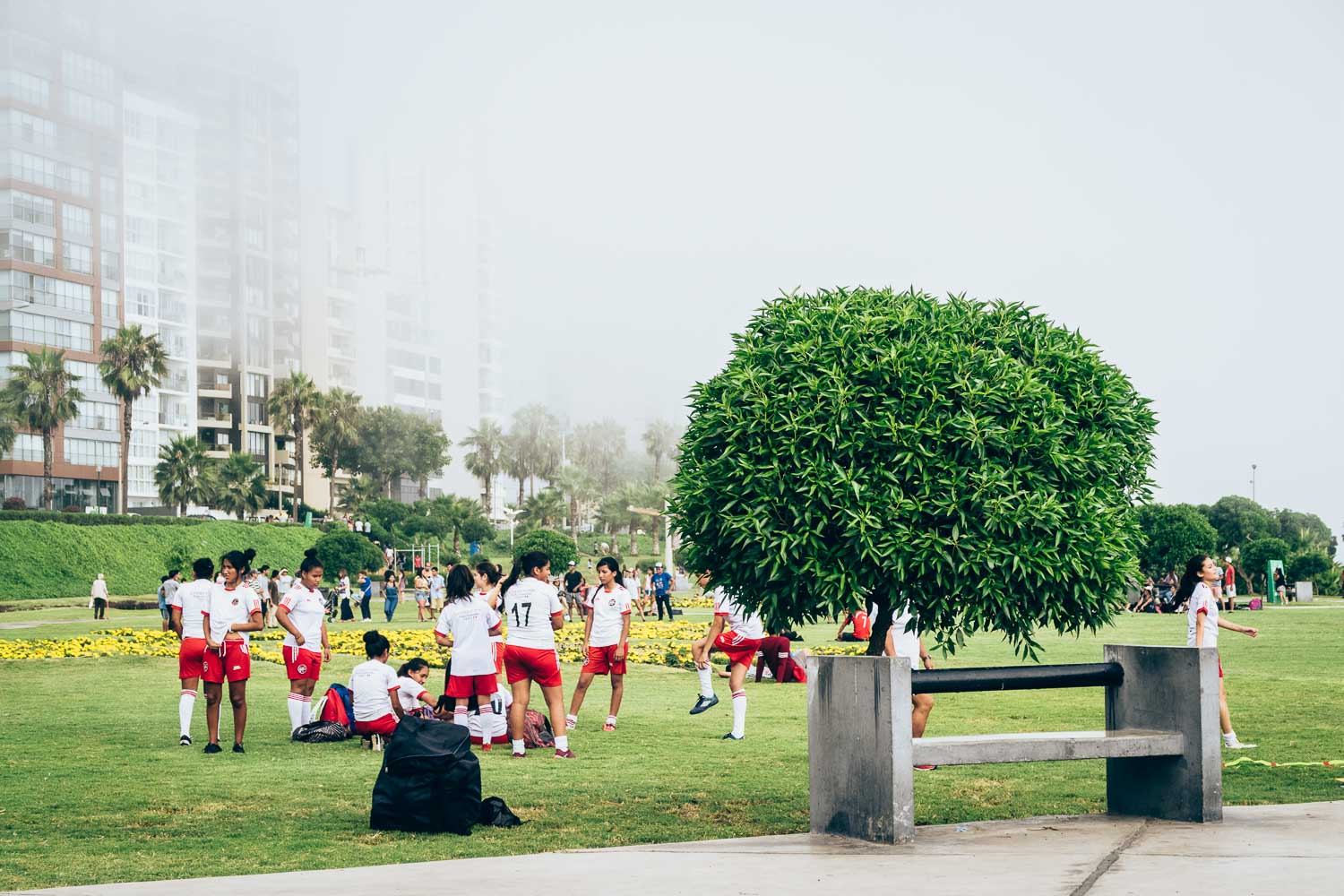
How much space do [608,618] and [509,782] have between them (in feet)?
13.1

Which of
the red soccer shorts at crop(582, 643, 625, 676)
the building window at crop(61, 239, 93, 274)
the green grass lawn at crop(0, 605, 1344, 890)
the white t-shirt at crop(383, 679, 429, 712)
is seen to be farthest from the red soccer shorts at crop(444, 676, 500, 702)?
the building window at crop(61, 239, 93, 274)

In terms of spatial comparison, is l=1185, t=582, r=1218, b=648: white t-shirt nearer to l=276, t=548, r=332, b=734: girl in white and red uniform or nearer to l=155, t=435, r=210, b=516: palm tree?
l=276, t=548, r=332, b=734: girl in white and red uniform

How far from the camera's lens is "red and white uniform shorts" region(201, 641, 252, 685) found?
13.4m

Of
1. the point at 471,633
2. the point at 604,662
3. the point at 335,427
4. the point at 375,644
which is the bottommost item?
the point at 604,662

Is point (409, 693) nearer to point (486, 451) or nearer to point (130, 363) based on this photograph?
point (130, 363)

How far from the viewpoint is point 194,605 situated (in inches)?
532

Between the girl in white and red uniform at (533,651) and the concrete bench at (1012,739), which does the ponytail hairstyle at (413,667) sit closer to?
the girl in white and red uniform at (533,651)

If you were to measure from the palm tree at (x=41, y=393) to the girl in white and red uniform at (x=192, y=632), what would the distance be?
7758 centimetres

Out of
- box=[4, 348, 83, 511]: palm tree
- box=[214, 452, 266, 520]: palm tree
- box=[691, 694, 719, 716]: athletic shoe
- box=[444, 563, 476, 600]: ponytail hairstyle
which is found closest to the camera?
box=[444, 563, 476, 600]: ponytail hairstyle

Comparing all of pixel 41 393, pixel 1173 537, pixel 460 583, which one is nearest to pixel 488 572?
pixel 460 583

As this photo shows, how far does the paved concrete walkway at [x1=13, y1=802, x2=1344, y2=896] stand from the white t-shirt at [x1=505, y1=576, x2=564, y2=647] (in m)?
5.10

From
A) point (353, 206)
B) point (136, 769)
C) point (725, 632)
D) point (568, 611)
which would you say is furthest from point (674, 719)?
point (353, 206)

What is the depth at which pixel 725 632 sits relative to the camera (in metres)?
15.0

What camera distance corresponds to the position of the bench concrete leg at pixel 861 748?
7.82 meters
